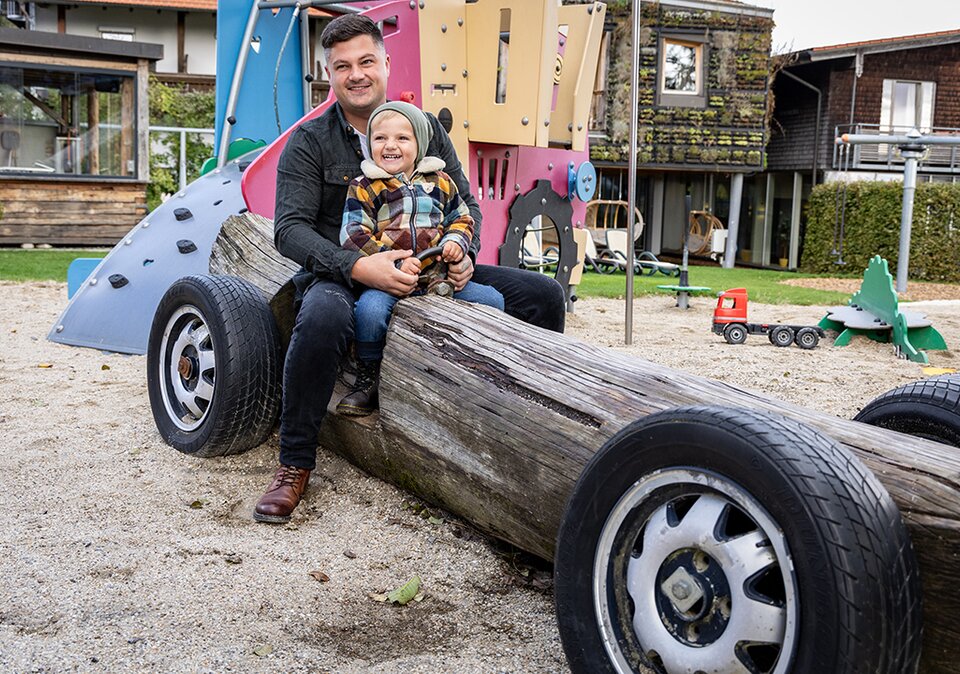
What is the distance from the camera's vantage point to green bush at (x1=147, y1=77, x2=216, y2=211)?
2053 centimetres

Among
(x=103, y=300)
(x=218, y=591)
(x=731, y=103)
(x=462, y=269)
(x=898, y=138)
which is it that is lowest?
(x=218, y=591)

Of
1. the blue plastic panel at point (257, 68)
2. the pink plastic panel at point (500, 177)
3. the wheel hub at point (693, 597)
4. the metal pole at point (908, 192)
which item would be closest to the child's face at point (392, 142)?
the wheel hub at point (693, 597)

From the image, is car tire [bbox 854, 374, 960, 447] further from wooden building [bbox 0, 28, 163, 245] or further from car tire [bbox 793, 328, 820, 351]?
wooden building [bbox 0, 28, 163, 245]

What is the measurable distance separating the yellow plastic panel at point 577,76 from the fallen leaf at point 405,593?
19.3 ft

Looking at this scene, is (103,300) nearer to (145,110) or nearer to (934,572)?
(934,572)

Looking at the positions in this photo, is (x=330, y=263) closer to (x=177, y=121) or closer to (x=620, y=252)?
(x=620, y=252)

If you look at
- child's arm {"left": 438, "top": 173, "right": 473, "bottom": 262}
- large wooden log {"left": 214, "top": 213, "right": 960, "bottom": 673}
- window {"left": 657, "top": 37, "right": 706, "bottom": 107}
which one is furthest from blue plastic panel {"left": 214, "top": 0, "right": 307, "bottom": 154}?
window {"left": 657, "top": 37, "right": 706, "bottom": 107}

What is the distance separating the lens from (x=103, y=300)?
20.2ft

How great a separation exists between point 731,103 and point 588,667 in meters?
23.2

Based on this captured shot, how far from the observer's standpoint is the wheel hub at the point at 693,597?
5.50ft

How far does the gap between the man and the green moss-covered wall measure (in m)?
19.9

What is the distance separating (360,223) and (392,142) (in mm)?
288


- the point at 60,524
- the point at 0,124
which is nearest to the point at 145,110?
the point at 0,124

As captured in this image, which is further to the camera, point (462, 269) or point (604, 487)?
point (462, 269)
